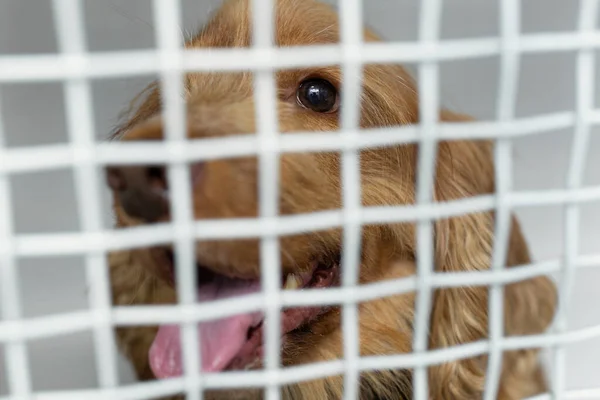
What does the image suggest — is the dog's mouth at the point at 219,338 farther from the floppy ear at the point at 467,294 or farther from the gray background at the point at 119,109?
the gray background at the point at 119,109

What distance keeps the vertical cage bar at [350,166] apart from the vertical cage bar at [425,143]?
0.26 feet

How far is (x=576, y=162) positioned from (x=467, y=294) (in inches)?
20.9

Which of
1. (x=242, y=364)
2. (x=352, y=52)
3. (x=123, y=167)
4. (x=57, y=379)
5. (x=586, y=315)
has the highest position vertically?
(x=352, y=52)

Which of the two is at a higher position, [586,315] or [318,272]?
[318,272]

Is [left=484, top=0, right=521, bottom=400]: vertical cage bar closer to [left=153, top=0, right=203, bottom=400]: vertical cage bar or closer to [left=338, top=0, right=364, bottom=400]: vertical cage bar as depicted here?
[left=338, top=0, right=364, bottom=400]: vertical cage bar

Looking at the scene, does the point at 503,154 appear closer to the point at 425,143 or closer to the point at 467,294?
the point at 425,143

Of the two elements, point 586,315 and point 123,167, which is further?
point 586,315

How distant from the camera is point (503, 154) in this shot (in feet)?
3.04

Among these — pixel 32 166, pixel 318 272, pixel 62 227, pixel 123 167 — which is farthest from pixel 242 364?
pixel 62 227

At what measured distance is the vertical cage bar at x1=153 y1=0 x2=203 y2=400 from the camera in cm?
74

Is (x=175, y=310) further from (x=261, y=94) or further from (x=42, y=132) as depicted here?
(x=42, y=132)

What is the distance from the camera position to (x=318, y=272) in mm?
1269

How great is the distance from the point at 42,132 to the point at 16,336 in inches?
69.3

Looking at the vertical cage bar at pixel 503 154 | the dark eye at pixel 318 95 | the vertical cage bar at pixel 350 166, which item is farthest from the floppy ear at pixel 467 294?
the vertical cage bar at pixel 350 166
